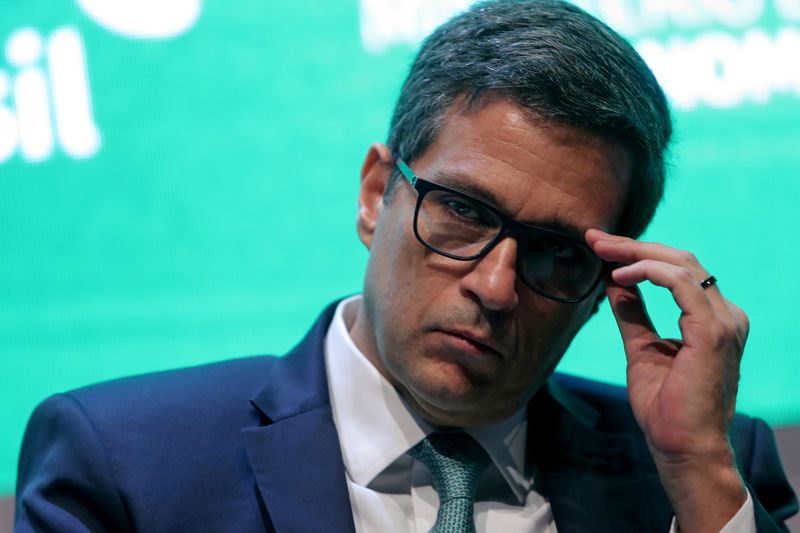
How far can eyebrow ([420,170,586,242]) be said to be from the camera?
5.04ft

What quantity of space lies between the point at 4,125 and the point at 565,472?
1.60 metres

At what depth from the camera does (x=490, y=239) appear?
5.03ft

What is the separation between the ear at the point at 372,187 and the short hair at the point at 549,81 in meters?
0.03

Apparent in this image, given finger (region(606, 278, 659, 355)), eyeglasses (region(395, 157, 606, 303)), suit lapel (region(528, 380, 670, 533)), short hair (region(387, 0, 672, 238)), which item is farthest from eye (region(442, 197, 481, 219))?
suit lapel (region(528, 380, 670, 533))

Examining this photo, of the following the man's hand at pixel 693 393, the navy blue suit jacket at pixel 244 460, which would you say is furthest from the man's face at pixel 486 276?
the navy blue suit jacket at pixel 244 460

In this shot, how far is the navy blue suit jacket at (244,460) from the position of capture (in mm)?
1529

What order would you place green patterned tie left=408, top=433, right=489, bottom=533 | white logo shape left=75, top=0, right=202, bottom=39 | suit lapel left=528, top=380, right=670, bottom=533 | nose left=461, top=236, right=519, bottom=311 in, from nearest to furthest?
1. nose left=461, top=236, right=519, bottom=311
2. green patterned tie left=408, top=433, right=489, bottom=533
3. suit lapel left=528, top=380, right=670, bottom=533
4. white logo shape left=75, top=0, right=202, bottom=39

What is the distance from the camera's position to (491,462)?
1.75 meters

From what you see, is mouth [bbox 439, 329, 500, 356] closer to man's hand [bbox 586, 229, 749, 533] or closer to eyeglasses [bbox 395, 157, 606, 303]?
eyeglasses [bbox 395, 157, 606, 303]

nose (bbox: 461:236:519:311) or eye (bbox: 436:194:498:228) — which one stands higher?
eye (bbox: 436:194:498:228)

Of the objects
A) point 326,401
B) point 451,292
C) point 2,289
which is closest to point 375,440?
point 326,401

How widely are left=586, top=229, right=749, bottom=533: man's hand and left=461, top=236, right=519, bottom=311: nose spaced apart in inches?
6.8

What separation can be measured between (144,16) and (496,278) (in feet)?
4.20

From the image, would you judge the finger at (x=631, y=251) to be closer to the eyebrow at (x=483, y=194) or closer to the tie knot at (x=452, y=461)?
the eyebrow at (x=483, y=194)
